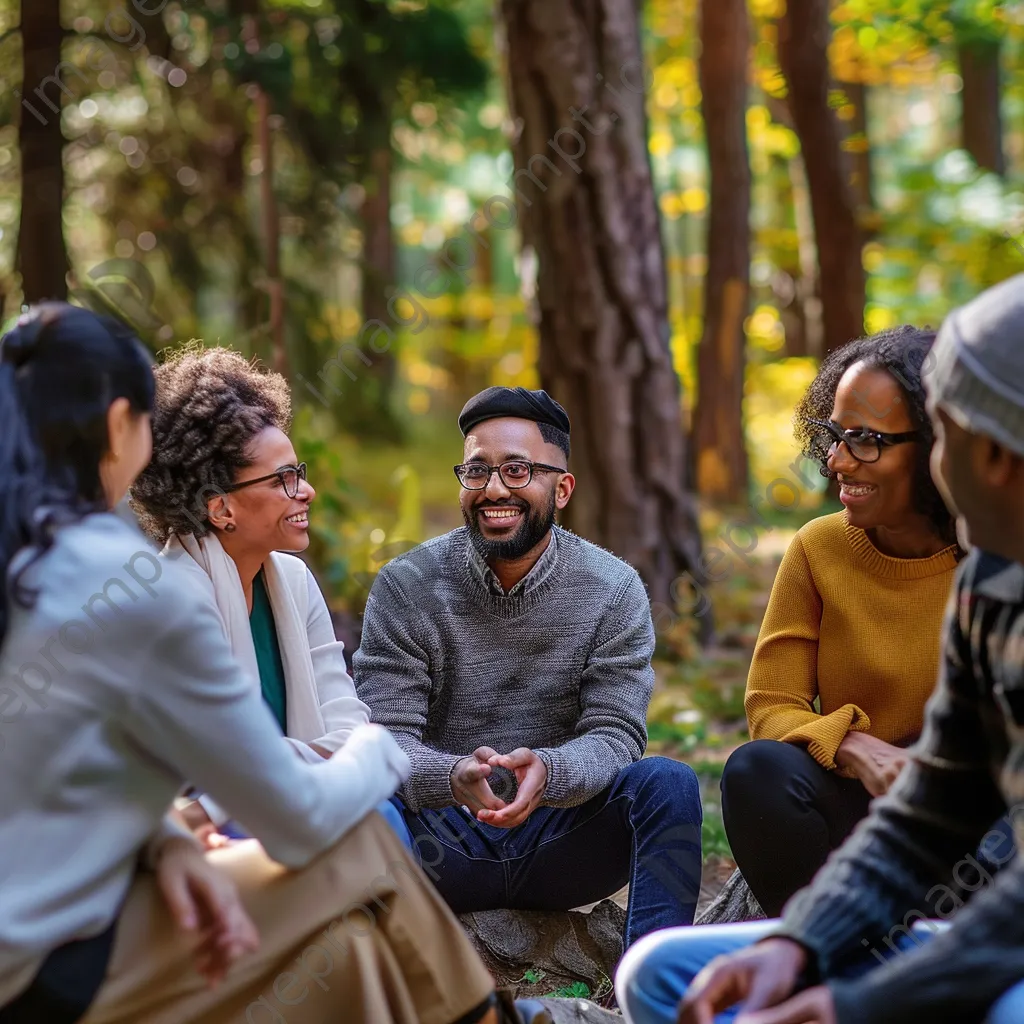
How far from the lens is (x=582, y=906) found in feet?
11.1

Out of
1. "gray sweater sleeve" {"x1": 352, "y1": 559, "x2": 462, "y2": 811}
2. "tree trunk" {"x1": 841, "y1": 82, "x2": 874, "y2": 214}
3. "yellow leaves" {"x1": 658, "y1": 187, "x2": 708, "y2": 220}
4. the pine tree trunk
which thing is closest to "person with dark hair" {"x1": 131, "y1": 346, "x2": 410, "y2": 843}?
"gray sweater sleeve" {"x1": 352, "y1": 559, "x2": 462, "y2": 811}

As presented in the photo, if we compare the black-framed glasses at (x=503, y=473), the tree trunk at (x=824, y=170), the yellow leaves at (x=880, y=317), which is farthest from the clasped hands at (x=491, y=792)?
the yellow leaves at (x=880, y=317)

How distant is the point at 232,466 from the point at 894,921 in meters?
1.78

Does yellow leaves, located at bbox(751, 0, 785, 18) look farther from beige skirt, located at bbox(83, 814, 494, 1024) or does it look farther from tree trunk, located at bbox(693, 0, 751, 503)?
beige skirt, located at bbox(83, 814, 494, 1024)

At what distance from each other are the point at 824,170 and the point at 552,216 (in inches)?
156

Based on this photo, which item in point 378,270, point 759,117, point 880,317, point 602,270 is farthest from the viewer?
point 759,117

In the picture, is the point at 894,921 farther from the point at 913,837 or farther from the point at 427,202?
the point at 427,202

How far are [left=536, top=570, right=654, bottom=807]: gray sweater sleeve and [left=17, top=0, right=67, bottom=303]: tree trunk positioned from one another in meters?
3.50

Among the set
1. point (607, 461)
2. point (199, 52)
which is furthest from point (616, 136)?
point (199, 52)

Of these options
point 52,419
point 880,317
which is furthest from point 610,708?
point 880,317

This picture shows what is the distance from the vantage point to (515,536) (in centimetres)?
324

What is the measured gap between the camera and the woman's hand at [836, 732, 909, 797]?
9.06 feet
